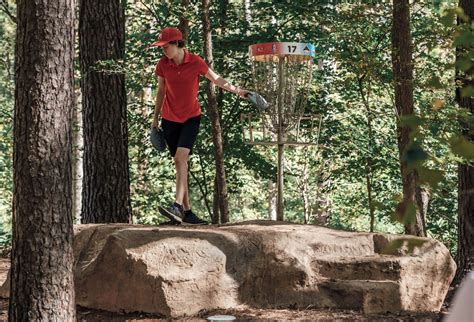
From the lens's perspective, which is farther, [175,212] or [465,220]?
[465,220]

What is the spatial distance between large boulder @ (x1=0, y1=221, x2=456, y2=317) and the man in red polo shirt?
0.64 m

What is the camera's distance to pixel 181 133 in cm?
844

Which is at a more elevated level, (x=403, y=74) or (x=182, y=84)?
(x=403, y=74)

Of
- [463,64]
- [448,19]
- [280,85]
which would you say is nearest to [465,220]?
[280,85]

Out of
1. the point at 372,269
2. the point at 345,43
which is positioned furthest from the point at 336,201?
the point at 372,269

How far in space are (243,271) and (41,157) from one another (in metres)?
2.56

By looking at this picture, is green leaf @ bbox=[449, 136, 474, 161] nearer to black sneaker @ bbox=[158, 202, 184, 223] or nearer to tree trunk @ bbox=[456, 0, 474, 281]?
black sneaker @ bbox=[158, 202, 184, 223]

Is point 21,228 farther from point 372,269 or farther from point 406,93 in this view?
point 406,93

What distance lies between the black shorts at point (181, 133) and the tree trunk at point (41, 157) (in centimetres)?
273

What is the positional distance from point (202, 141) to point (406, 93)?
5.32 m

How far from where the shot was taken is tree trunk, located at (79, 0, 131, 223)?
33.3 feet

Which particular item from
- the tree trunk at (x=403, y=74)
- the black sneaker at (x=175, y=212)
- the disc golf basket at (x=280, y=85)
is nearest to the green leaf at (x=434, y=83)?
the black sneaker at (x=175, y=212)

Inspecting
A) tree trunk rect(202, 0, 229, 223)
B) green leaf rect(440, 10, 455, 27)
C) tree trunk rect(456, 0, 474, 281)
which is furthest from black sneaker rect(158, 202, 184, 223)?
green leaf rect(440, 10, 455, 27)

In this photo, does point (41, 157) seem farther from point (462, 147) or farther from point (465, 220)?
point (465, 220)
